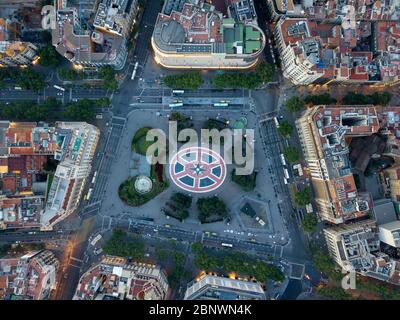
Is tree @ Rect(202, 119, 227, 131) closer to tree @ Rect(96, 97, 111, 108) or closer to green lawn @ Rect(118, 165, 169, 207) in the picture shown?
green lawn @ Rect(118, 165, 169, 207)

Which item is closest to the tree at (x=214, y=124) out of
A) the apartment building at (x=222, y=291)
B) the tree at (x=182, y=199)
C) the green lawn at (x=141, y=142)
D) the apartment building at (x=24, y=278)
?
the green lawn at (x=141, y=142)

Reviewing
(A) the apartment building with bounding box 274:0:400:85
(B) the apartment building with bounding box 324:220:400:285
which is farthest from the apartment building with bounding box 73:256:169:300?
(A) the apartment building with bounding box 274:0:400:85

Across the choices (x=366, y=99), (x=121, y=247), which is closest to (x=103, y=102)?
(x=121, y=247)

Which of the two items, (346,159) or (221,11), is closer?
(346,159)

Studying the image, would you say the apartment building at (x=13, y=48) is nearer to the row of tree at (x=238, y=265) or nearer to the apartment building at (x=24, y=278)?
the apartment building at (x=24, y=278)
